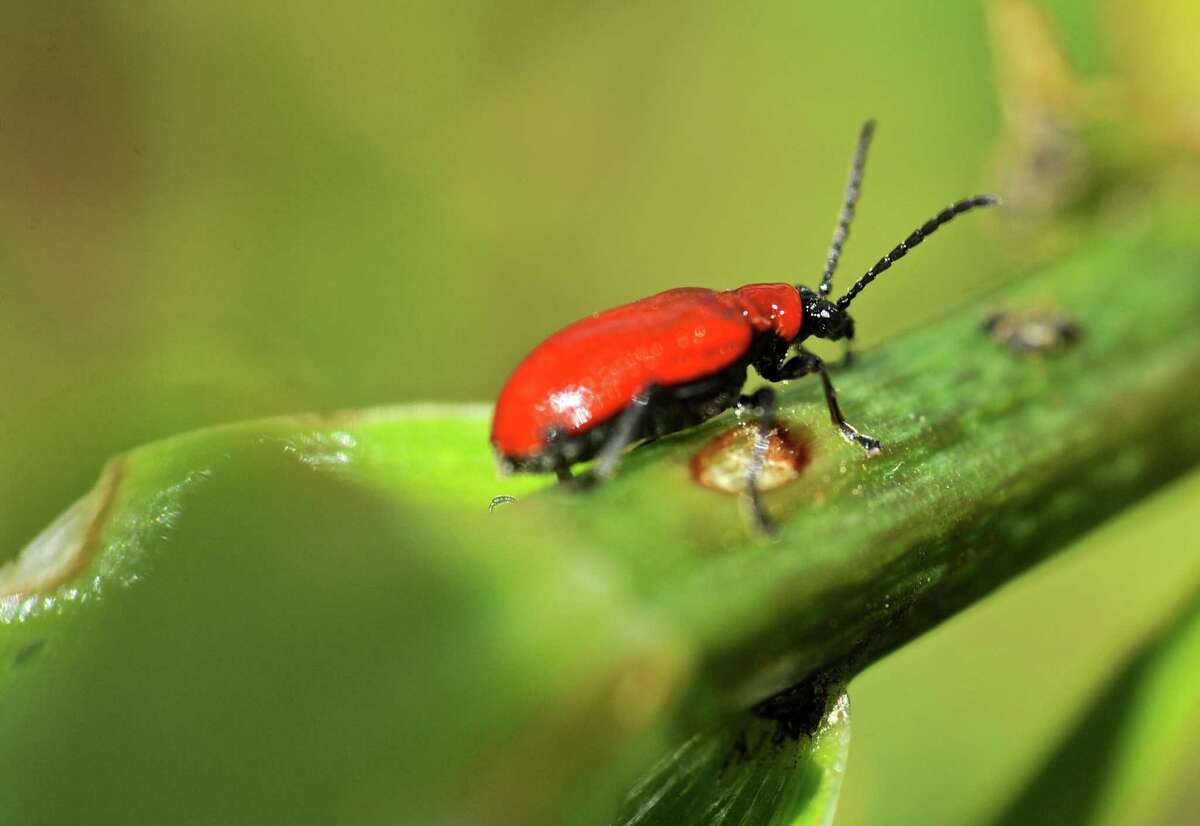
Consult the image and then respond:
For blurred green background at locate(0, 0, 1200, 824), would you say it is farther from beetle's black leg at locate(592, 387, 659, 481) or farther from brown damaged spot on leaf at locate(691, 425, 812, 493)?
brown damaged spot on leaf at locate(691, 425, 812, 493)

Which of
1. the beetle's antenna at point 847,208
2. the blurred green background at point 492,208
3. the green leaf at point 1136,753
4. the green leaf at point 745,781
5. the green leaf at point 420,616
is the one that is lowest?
the green leaf at point 1136,753

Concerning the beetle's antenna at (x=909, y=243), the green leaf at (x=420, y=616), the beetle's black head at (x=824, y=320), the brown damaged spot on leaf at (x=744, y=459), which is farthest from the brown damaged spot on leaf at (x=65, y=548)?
the beetle's antenna at (x=909, y=243)

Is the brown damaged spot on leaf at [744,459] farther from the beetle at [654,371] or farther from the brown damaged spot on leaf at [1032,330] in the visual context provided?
the brown damaged spot on leaf at [1032,330]

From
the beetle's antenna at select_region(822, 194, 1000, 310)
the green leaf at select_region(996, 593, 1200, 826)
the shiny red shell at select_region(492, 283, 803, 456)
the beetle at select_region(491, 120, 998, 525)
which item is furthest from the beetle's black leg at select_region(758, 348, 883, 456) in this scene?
the green leaf at select_region(996, 593, 1200, 826)

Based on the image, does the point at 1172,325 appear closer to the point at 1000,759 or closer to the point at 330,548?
the point at 1000,759

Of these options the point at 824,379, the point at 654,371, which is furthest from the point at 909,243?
the point at 824,379
